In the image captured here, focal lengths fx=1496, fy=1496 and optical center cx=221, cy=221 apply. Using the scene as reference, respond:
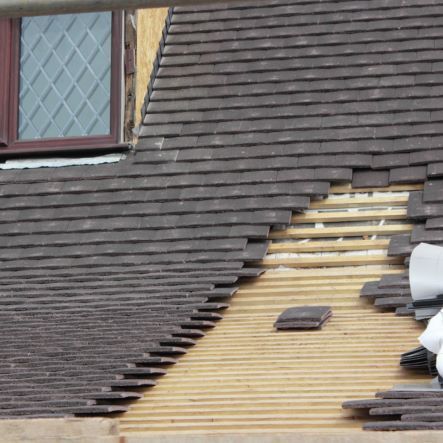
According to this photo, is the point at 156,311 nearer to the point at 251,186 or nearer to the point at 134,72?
the point at 251,186

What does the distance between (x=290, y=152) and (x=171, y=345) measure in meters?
2.31

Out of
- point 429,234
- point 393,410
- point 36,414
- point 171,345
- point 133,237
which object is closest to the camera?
point 393,410

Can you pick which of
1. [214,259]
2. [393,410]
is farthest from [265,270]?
[393,410]

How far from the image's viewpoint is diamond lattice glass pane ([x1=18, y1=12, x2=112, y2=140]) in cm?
1266

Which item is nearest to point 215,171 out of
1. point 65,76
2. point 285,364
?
point 65,76

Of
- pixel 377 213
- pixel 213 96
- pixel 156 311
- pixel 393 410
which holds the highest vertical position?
pixel 213 96

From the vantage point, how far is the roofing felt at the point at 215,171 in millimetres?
10742

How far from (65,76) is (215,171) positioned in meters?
1.86

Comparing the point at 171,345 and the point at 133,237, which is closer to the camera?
the point at 171,345

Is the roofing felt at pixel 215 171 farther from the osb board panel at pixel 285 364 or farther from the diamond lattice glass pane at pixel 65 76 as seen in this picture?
the diamond lattice glass pane at pixel 65 76

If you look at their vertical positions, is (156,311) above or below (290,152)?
below

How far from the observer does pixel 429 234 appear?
1073 cm

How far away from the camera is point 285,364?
31.6 feet

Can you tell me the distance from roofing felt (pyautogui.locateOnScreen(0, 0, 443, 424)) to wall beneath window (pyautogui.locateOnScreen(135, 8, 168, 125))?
0.32 ft
